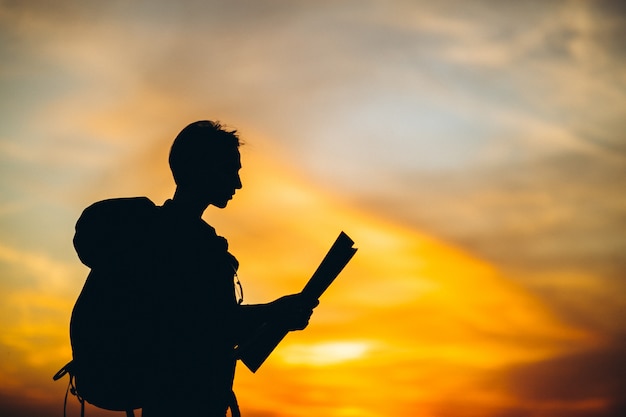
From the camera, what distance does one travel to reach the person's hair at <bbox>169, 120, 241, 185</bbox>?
15.1 feet

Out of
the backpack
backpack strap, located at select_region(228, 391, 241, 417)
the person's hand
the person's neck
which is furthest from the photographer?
the person's neck

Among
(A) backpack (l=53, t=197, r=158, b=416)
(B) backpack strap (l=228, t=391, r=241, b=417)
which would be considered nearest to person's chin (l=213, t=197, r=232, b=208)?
(A) backpack (l=53, t=197, r=158, b=416)

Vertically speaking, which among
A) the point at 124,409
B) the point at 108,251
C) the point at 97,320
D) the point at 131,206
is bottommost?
the point at 124,409

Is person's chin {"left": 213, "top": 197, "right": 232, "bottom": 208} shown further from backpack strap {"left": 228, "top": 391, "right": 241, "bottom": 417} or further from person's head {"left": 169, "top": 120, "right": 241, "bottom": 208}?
backpack strap {"left": 228, "top": 391, "right": 241, "bottom": 417}

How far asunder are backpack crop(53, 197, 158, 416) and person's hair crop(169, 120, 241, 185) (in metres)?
0.47

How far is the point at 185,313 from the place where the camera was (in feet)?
14.4

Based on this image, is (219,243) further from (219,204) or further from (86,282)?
(86,282)

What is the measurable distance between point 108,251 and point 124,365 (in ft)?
2.30

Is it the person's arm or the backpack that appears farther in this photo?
the person's arm

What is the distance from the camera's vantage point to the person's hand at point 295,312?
177 inches

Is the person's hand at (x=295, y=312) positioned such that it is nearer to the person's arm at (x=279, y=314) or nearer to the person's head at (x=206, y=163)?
the person's arm at (x=279, y=314)

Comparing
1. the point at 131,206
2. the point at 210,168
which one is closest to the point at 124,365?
the point at 131,206

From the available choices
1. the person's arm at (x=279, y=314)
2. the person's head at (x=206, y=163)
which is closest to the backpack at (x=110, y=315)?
the person's head at (x=206, y=163)

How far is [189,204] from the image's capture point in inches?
181
